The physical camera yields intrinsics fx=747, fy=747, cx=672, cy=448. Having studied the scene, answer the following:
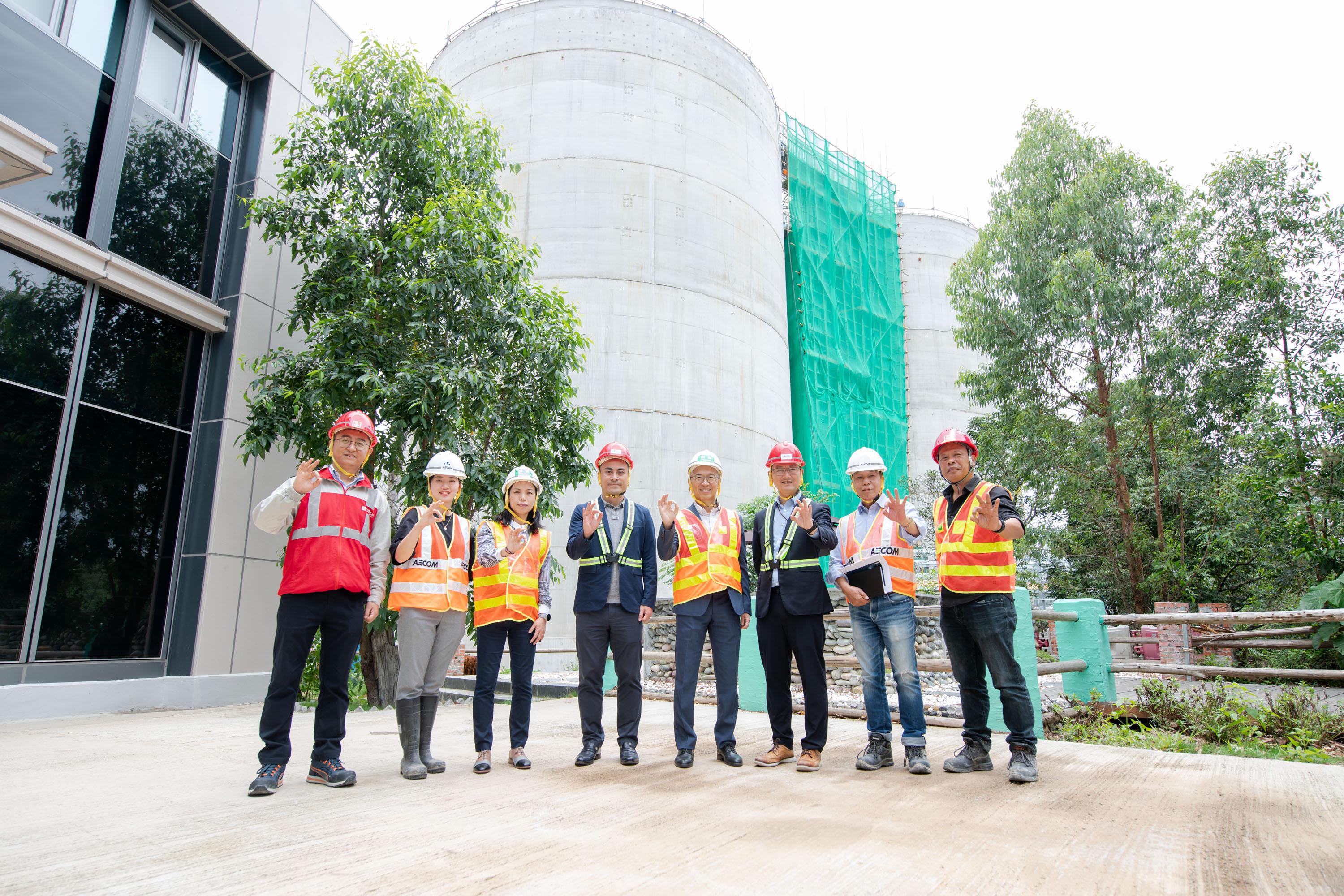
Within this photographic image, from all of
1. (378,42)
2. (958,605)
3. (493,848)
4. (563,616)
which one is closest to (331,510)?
(493,848)

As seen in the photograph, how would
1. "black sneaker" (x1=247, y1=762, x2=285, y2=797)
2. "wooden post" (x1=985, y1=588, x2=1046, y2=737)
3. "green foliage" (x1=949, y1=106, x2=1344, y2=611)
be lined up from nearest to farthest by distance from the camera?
1. "black sneaker" (x1=247, y1=762, x2=285, y2=797)
2. "wooden post" (x1=985, y1=588, x2=1046, y2=737)
3. "green foliage" (x1=949, y1=106, x2=1344, y2=611)

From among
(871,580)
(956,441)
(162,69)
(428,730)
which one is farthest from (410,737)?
(162,69)

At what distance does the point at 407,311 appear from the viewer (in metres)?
8.51

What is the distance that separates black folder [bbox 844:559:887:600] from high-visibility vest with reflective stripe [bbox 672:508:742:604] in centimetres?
75

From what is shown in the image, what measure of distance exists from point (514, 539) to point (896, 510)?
7.44ft

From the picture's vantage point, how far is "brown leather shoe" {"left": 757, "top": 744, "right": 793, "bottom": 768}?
14.7ft

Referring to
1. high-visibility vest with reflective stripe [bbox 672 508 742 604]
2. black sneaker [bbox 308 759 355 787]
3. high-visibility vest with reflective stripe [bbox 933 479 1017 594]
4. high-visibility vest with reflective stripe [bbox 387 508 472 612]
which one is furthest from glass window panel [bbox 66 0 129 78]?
high-visibility vest with reflective stripe [bbox 933 479 1017 594]

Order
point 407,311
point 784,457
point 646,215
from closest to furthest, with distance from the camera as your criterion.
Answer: point 784,457
point 407,311
point 646,215

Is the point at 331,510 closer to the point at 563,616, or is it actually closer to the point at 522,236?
the point at 563,616

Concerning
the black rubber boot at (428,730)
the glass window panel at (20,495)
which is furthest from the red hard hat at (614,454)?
the glass window panel at (20,495)

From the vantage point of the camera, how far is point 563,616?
18.8 metres

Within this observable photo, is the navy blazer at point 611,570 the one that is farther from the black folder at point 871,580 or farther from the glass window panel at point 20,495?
the glass window panel at point 20,495

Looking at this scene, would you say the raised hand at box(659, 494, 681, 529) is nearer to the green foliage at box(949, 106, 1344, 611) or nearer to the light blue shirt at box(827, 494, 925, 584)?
the light blue shirt at box(827, 494, 925, 584)

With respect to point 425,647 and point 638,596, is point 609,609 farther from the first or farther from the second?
point 425,647
